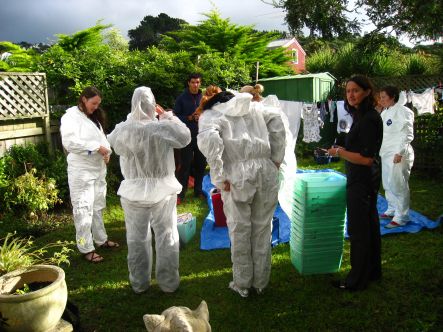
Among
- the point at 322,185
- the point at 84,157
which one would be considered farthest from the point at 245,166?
the point at 84,157

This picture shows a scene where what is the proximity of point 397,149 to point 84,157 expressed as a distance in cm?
366

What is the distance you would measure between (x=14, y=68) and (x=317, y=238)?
7283 millimetres

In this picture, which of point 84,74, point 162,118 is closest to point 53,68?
point 84,74

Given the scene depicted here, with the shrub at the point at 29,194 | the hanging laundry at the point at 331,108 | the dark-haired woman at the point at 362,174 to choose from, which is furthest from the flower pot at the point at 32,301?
the hanging laundry at the point at 331,108

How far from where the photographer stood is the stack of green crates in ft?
11.0

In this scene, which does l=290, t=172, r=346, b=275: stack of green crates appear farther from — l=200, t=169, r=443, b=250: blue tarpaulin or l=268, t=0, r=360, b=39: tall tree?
l=268, t=0, r=360, b=39: tall tree

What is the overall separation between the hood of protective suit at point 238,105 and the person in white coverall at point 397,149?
2.42m

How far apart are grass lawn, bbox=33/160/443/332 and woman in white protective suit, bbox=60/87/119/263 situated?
1.41 ft

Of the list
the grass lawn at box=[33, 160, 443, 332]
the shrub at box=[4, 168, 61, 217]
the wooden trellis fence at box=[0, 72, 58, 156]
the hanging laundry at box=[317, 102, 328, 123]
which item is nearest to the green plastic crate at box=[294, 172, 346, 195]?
the grass lawn at box=[33, 160, 443, 332]

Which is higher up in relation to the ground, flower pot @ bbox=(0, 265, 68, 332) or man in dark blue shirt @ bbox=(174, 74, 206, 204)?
man in dark blue shirt @ bbox=(174, 74, 206, 204)

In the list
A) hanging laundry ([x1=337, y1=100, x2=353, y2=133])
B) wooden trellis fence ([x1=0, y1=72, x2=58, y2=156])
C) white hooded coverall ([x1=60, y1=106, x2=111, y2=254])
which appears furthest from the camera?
hanging laundry ([x1=337, y1=100, x2=353, y2=133])

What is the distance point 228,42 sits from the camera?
11.7m

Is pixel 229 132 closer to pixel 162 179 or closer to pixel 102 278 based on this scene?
pixel 162 179

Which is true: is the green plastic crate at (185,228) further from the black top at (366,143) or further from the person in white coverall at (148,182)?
the black top at (366,143)
